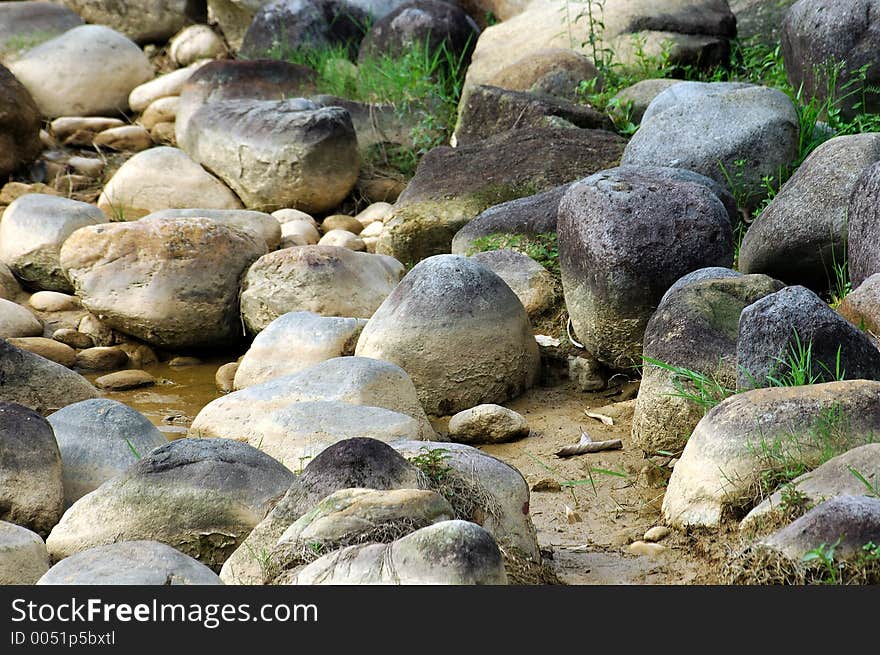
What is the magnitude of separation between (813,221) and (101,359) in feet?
12.2

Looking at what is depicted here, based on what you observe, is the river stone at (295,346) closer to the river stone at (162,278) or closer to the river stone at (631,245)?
the river stone at (162,278)

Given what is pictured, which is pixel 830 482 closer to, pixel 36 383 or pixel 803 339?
pixel 803 339

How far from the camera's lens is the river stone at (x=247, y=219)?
7375 mm

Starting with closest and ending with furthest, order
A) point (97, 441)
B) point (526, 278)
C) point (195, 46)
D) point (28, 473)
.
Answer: point (28, 473) < point (97, 441) < point (526, 278) < point (195, 46)

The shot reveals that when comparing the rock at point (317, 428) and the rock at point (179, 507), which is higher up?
the rock at point (179, 507)

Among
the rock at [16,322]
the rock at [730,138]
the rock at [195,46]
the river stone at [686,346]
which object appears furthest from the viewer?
the rock at [195,46]

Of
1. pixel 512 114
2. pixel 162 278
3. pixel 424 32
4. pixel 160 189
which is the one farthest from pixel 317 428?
pixel 424 32

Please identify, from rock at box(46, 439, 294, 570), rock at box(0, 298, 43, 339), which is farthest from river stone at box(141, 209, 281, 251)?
rock at box(46, 439, 294, 570)

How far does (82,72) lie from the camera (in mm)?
9859

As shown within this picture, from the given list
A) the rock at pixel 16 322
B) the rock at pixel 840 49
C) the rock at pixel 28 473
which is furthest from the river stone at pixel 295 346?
the rock at pixel 840 49

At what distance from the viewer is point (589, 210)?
526 cm

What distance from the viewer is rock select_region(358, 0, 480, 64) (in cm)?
938

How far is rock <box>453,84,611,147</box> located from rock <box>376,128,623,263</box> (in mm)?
361

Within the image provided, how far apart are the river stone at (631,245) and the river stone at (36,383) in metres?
2.26
